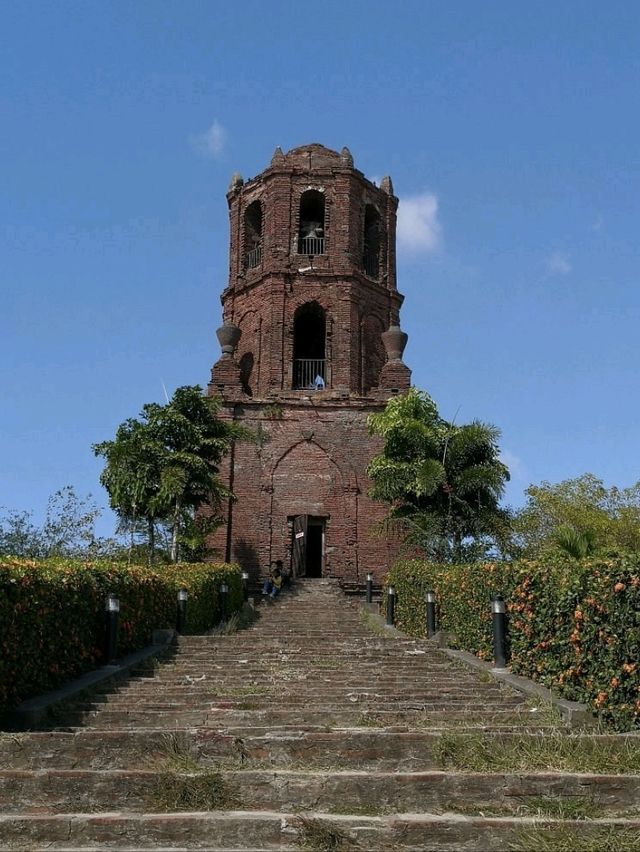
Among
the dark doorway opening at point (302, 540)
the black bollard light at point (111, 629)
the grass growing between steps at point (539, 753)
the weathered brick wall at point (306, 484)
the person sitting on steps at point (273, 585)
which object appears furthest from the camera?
the dark doorway opening at point (302, 540)

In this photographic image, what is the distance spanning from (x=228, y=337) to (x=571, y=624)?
20799 mm

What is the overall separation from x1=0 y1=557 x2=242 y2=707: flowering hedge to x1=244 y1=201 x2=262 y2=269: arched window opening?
16.8 metres

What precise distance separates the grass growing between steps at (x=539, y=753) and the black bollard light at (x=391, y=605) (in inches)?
493

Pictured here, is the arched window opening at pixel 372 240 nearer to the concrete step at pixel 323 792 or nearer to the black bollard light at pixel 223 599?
the black bollard light at pixel 223 599

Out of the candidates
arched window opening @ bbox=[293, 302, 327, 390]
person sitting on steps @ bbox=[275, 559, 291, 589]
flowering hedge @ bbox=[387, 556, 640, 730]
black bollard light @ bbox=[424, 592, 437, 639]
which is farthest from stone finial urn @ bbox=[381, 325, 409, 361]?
flowering hedge @ bbox=[387, 556, 640, 730]

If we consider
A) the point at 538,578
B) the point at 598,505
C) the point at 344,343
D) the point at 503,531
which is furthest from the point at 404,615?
the point at 598,505

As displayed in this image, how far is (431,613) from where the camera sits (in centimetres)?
1644

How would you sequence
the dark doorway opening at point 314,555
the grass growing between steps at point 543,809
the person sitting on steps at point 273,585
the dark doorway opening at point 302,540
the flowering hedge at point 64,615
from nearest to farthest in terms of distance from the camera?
the grass growing between steps at point 543,809 < the flowering hedge at point 64,615 < the person sitting on steps at point 273,585 < the dark doorway opening at point 302,540 < the dark doorway opening at point 314,555

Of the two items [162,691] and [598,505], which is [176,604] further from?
[598,505]

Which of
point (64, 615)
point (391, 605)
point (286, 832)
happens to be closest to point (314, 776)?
point (286, 832)

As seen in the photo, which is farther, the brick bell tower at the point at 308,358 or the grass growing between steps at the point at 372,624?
the brick bell tower at the point at 308,358

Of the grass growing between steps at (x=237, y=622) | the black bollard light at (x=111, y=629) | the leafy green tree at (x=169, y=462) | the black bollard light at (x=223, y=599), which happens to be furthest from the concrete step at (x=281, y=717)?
the leafy green tree at (x=169, y=462)

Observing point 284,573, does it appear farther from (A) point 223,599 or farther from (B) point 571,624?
(B) point 571,624

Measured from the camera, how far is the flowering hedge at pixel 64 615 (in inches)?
347
